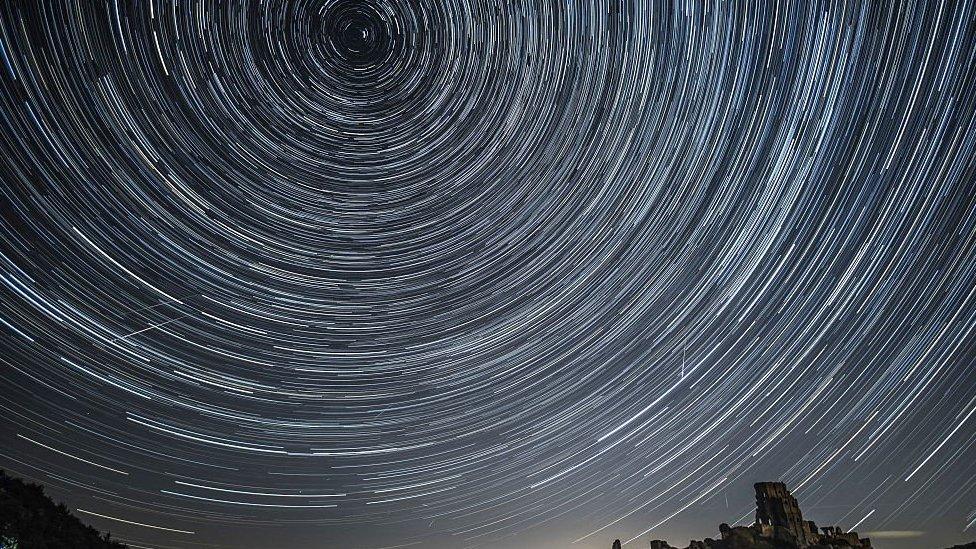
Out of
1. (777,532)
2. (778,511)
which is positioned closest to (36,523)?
(777,532)

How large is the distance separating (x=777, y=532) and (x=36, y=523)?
73065 mm

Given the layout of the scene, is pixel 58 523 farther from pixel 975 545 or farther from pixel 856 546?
pixel 975 545

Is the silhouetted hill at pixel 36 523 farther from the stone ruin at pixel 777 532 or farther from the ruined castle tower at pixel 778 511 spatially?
the ruined castle tower at pixel 778 511

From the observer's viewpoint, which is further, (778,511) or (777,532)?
(778,511)

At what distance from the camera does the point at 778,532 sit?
6544 cm

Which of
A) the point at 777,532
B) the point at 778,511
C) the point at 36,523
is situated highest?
the point at 778,511

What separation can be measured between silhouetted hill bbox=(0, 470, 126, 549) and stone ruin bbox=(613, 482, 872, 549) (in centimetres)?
6102

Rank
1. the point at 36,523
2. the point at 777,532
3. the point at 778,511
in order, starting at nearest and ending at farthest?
the point at 36,523 < the point at 777,532 < the point at 778,511

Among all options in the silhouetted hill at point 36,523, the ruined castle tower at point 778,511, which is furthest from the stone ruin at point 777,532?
the silhouetted hill at point 36,523

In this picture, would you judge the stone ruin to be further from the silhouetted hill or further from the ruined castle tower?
the silhouetted hill

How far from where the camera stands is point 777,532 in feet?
215

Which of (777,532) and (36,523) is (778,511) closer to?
(777,532)

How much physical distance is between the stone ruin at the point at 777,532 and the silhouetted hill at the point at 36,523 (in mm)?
61019

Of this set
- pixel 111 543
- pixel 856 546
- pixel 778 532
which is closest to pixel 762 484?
pixel 778 532
